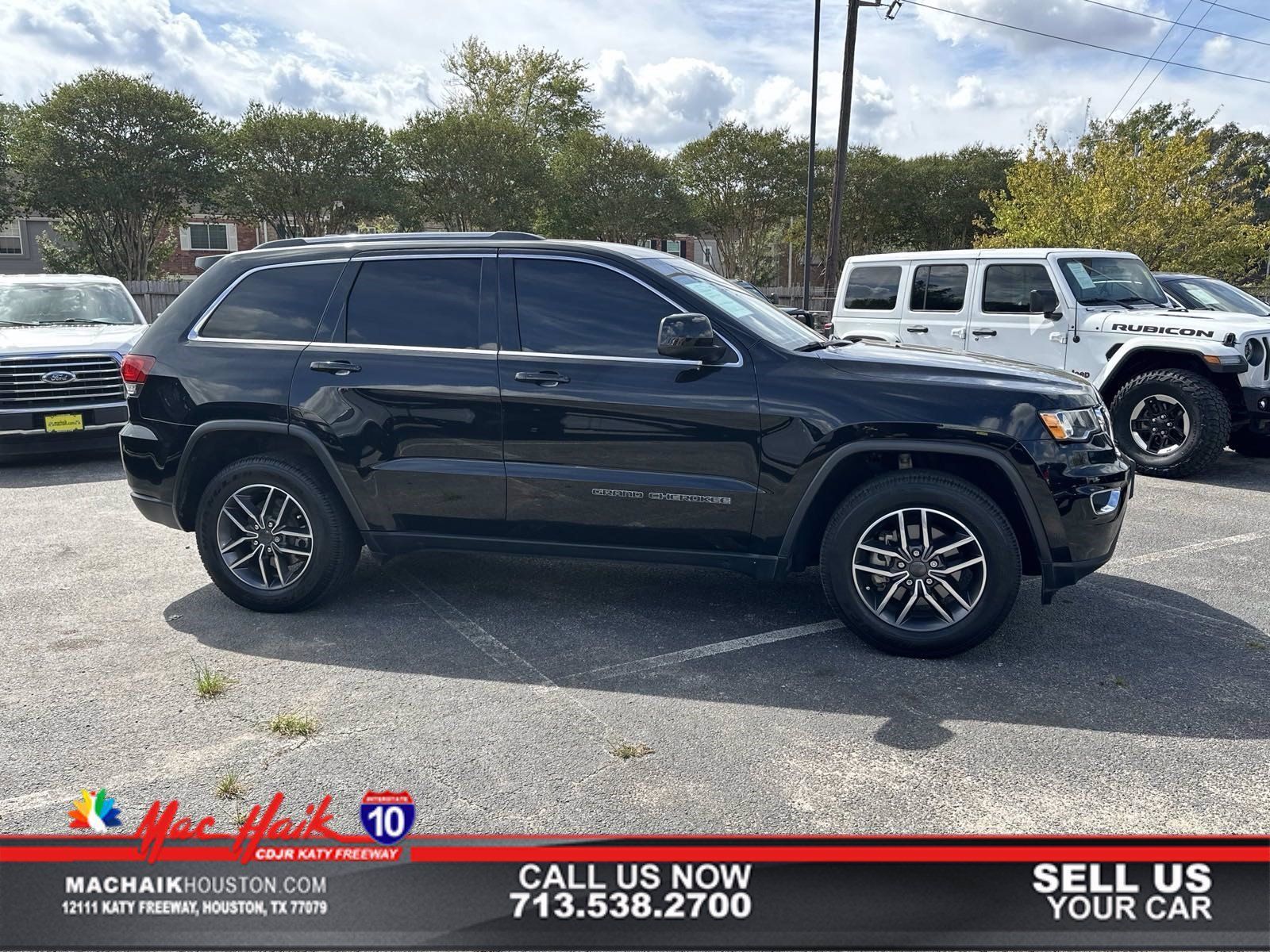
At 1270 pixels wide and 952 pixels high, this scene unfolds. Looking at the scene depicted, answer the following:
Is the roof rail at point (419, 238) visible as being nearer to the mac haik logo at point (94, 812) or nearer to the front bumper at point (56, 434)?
the mac haik logo at point (94, 812)

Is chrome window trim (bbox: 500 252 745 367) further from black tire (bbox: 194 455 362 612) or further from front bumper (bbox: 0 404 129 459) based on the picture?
front bumper (bbox: 0 404 129 459)

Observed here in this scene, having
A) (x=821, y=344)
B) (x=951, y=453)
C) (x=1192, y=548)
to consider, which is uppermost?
(x=821, y=344)

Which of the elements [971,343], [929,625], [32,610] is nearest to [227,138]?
[971,343]

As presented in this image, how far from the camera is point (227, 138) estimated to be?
25.0 m

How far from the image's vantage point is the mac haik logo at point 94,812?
3.08 m

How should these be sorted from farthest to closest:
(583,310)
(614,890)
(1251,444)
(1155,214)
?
(1155,214) → (1251,444) → (583,310) → (614,890)

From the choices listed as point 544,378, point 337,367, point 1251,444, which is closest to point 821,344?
point 544,378

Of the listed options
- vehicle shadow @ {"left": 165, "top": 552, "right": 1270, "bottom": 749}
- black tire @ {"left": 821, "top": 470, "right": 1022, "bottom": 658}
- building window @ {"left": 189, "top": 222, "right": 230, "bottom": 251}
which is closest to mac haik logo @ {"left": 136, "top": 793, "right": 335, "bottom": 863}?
vehicle shadow @ {"left": 165, "top": 552, "right": 1270, "bottom": 749}

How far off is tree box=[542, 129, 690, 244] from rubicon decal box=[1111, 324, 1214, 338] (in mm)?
23293

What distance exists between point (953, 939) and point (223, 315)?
169 inches

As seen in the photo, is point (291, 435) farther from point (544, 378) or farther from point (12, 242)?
point (12, 242)

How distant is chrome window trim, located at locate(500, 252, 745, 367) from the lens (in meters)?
4.50

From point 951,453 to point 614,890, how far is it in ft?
7.86

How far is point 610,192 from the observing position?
31.2m
